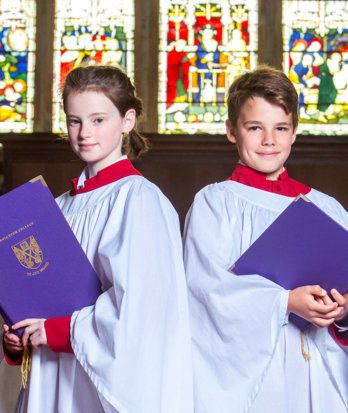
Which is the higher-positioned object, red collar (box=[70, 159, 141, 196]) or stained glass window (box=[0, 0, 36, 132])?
stained glass window (box=[0, 0, 36, 132])

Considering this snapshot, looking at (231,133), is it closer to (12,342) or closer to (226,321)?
(226,321)

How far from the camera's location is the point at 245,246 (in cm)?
286

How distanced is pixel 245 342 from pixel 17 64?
19.4 feet

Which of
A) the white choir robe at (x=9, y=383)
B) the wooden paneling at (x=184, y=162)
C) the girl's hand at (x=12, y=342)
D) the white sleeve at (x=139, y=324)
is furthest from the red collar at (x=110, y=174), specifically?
the wooden paneling at (x=184, y=162)

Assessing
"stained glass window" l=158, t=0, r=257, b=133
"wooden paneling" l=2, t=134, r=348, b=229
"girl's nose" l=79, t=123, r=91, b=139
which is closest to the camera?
"girl's nose" l=79, t=123, r=91, b=139

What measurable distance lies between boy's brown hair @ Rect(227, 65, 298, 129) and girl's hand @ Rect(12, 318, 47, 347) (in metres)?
0.91

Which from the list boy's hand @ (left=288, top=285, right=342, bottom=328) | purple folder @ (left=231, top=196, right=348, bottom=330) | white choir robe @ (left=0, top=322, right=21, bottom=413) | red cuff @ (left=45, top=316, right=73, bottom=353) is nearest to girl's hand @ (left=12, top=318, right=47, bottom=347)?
red cuff @ (left=45, top=316, right=73, bottom=353)

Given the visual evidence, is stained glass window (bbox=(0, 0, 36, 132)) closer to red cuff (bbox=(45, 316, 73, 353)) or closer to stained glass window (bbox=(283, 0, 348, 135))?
stained glass window (bbox=(283, 0, 348, 135))

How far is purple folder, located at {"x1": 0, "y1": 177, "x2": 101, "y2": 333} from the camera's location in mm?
2646

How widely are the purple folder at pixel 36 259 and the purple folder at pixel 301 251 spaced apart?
47 cm

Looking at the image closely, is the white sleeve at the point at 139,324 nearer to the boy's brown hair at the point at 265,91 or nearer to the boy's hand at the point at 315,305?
the boy's hand at the point at 315,305

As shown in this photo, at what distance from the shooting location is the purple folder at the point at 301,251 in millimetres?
2617

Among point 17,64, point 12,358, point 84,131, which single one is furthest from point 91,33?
point 12,358

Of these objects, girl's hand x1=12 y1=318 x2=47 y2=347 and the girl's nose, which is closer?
girl's hand x1=12 y1=318 x2=47 y2=347
